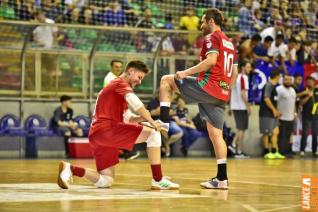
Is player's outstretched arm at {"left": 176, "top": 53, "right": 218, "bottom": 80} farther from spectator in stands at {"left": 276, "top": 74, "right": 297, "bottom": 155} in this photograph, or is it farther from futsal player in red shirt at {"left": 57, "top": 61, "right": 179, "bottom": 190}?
spectator in stands at {"left": 276, "top": 74, "right": 297, "bottom": 155}

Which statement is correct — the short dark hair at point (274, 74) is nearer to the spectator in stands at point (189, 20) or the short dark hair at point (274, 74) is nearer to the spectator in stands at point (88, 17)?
the spectator in stands at point (189, 20)

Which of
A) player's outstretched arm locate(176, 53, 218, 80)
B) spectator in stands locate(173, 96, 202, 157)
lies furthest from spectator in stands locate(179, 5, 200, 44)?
player's outstretched arm locate(176, 53, 218, 80)

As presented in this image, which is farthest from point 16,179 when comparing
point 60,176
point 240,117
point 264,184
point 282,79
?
point 282,79

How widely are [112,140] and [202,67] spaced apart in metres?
1.45

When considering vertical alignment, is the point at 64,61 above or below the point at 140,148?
above

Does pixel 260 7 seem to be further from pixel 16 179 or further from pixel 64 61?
pixel 16 179

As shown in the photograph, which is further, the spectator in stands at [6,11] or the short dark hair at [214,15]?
the spectator in stands at [6,11]

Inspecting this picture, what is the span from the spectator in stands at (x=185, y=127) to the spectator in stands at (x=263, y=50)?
265 cm

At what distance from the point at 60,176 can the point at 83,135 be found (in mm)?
10410

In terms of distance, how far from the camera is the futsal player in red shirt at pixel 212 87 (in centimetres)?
1093

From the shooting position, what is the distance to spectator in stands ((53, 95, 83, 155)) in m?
20.4

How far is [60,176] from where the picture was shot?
10156mm

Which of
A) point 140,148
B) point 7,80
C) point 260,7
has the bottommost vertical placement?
point 140,148

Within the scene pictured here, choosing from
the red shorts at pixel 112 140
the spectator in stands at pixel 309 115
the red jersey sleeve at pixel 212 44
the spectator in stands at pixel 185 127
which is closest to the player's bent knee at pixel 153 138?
the red shorts at pixel 112 140
